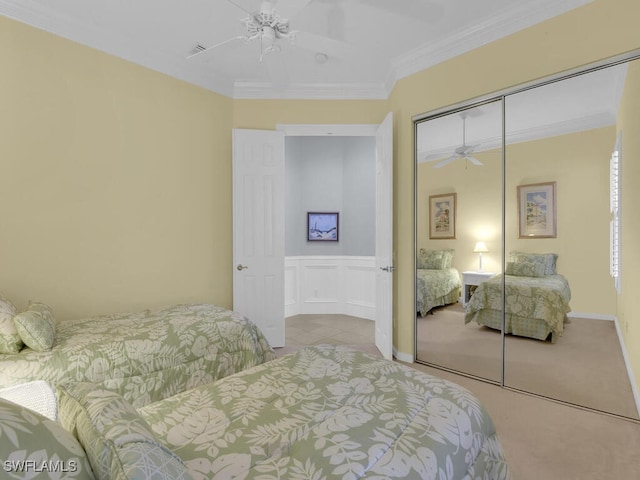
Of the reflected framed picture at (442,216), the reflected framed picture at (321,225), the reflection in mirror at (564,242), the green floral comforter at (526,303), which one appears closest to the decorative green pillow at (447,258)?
the reflected framed picture at (442,216)

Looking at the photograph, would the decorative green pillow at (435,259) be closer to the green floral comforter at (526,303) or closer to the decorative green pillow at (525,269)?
the green floral comforter at (526,303)

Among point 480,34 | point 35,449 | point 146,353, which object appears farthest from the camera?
point 480,34

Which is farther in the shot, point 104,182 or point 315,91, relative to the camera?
point 315,91

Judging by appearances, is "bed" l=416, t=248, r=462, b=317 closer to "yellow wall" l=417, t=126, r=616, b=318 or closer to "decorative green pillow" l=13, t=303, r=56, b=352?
"yellow wall" l=417, t=126, r=616, b=318

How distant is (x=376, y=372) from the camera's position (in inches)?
62.7

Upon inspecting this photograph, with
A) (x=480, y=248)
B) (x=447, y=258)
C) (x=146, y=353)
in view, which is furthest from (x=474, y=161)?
(x=146, y=353)

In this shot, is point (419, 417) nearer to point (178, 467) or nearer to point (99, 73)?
point (178, 467)

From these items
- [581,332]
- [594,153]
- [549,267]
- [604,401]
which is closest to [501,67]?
[594,153]

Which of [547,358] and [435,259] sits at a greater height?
[435,259]

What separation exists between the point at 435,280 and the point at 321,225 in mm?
2761

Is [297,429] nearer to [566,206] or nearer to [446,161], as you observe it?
[566,206]

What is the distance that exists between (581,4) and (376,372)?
9.54ft

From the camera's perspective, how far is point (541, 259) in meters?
2.74

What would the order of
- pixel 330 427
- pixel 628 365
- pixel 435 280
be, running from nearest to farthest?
pixel 330 427, pixel 628 365, pixel 435 280
